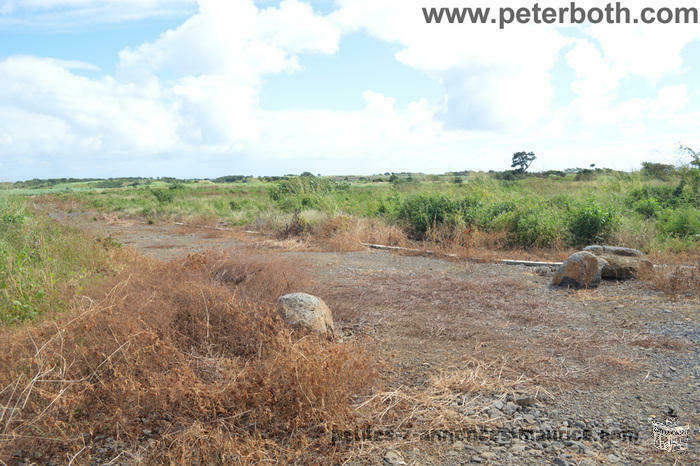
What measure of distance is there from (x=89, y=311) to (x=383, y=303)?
3.92 meters

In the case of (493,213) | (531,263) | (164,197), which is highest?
(164,197)

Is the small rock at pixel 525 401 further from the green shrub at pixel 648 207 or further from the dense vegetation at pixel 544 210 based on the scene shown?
the green shrub at pixel 648 207

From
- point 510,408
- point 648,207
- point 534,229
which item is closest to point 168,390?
point 510,408

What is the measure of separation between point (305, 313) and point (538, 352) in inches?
94.1

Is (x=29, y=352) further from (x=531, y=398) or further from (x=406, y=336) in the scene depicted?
(x=531, y=398)

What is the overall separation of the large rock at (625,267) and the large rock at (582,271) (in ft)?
1.34

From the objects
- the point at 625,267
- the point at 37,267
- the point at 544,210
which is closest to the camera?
the point at 37,267

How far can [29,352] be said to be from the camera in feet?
12.3


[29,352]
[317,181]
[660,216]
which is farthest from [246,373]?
[317,181]

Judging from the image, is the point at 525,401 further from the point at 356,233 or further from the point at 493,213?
the point at 356,233

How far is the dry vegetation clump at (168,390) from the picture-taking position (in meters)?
Result: 2.98

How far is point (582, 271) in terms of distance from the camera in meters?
7.70

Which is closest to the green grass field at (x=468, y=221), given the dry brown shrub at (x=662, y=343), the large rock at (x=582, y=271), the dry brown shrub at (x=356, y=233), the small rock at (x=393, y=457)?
the dry brown shrub at (x=356, y=233)

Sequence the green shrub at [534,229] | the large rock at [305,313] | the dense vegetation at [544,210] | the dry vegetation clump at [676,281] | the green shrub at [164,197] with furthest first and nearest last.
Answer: the green shrub at [164,197], the green shrub at [534,229], the dense vegetation at [544,210], the dry vegetation clump at [676,281], the large rock at [305,313]
